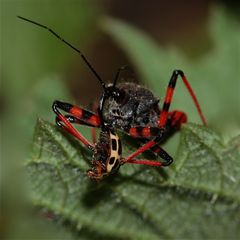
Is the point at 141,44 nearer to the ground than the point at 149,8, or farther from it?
nearer to the ground

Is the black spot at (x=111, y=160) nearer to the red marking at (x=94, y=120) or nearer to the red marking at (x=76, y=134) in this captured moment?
the red marking at (x=76, y=134)

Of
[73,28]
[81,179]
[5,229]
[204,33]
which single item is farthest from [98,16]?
[81,179]

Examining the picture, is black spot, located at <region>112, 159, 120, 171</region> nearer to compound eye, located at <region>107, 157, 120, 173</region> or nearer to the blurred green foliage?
compound eye, located at <region>107, 157, 120, 173</region>

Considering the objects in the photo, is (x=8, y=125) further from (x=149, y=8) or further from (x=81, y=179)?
(x=149, y=8)

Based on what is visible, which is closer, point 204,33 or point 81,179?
point 81,179

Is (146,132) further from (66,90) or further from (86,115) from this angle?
(66,90)

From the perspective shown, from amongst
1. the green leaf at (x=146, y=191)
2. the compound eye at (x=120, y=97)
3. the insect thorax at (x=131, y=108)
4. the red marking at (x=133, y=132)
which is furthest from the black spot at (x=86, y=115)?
the green leaf at (x=146, y=191)

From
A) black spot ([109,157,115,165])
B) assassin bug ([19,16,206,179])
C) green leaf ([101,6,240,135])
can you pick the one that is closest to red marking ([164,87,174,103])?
assassin bug ([19,16,206,179])

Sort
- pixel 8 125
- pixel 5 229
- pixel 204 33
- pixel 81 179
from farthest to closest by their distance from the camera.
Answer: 1. pixel 204 33
2. pixel 8 125
3. pixel 5 229
4. pixel 81 179
